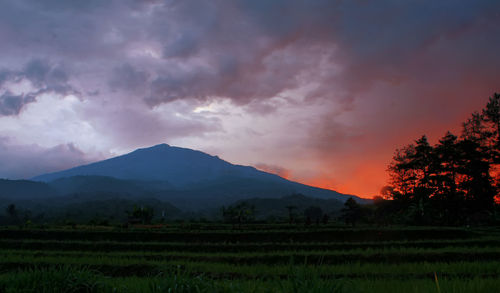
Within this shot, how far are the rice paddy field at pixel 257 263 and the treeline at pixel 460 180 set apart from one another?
19738 mm

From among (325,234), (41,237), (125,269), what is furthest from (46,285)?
(41,237)

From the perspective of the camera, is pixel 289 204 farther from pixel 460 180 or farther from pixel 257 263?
pixel 257 263

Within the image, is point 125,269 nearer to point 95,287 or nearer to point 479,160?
point 95,287

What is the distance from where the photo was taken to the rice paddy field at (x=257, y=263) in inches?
183

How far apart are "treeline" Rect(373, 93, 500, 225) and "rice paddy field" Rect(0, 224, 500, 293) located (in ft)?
64.8

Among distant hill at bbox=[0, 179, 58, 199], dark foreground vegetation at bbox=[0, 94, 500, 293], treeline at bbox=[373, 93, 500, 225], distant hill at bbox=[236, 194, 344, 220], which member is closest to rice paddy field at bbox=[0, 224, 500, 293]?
dark foreground vegetation at bbox=[0, 94, 500, 293]

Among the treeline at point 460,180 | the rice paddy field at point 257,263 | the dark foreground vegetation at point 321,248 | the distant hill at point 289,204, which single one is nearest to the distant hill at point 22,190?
the distant hill at point 289,204

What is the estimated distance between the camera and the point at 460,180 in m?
46.5

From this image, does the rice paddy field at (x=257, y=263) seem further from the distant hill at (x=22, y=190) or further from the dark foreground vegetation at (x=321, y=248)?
the distant hill at (x=22, y=190)

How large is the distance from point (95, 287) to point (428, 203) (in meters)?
49.2

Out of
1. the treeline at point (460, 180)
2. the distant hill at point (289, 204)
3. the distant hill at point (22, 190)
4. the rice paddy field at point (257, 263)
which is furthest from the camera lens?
the distant hill at point (22, 190)

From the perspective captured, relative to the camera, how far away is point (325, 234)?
26.2 meters

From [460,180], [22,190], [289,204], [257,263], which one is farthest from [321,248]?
[22,190]

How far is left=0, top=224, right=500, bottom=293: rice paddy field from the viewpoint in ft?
15.3
